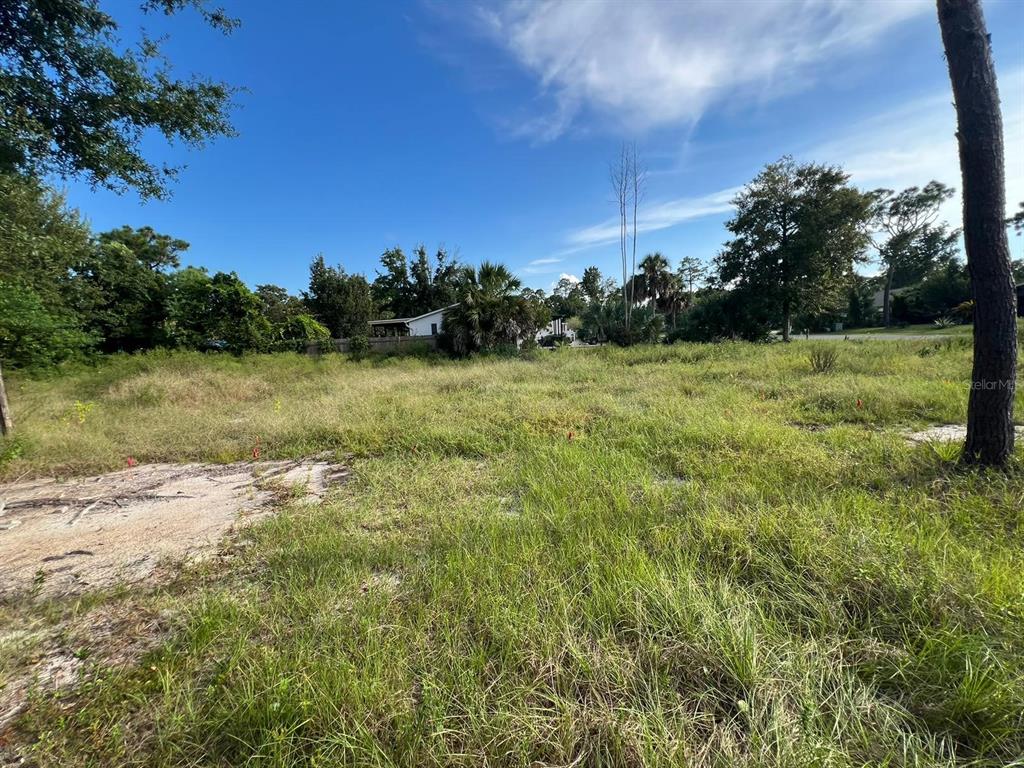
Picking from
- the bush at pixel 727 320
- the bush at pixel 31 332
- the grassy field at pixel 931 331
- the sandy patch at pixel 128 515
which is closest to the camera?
the sandy patch at pixel 128 515

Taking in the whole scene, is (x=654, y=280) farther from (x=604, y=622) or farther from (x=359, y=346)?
(x=604, y=622)

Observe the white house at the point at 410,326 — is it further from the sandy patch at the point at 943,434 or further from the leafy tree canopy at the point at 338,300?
the sandy patch at the point at 943,434

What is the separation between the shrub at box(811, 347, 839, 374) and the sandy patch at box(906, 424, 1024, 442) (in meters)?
4.57

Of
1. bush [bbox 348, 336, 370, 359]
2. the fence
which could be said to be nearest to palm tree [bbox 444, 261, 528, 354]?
the fence

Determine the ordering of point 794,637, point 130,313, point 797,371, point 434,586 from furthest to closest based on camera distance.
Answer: point 130,313, point 797,371, point 434,586, point 794,637

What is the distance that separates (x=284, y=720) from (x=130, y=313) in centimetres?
2117

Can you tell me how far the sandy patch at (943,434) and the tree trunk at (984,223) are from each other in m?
0.85

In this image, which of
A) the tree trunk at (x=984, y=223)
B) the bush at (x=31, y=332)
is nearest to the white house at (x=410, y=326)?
the bush at (x=31, y=332)

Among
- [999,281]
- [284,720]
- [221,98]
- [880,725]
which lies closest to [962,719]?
[880,725]

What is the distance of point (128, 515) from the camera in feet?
11.2

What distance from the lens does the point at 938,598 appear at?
166cm

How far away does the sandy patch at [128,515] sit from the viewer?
8.34 feet

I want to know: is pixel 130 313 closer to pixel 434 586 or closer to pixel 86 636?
pixel 86 636

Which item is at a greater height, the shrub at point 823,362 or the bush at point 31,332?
the bush at point 31,332
